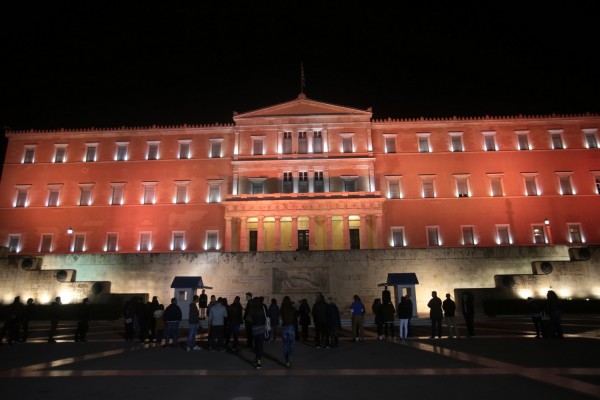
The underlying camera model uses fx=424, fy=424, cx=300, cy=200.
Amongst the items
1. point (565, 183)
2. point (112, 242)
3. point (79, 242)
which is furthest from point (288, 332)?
point (565, 183)

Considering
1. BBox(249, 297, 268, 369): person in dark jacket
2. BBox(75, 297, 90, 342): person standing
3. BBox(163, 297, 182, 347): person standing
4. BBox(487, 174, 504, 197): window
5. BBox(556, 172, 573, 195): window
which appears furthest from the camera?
BBox(487, 174, 504, 197): window

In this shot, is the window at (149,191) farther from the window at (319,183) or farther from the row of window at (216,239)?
the window at (319,183)

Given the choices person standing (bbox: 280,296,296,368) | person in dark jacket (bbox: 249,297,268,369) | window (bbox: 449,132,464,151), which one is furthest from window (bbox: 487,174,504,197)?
person in dark jacket (bbox: 249,297,268,369)

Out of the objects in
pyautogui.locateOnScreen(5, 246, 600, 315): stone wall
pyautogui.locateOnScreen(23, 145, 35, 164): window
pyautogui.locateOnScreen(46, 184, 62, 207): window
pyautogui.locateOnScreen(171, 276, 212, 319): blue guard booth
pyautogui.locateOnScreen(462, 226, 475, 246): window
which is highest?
pyautogui.locateOnScreen(23, 145, 35, 164): window

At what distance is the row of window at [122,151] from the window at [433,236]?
2236cm

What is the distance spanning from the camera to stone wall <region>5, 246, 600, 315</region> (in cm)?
3052

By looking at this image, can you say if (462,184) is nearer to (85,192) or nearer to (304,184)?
(304,184)

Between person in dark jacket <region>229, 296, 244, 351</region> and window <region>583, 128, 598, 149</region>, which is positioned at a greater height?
window <region>583, 128, 598, 149</region>

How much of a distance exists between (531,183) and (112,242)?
41553mm

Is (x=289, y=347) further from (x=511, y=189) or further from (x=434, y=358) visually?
(x=511, y=189)

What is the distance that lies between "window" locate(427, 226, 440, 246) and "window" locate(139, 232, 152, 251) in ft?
88.4

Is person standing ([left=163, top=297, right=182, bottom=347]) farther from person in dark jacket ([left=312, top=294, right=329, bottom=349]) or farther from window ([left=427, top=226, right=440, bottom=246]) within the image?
window ([left=427, top=226, right=440, bottom=246])

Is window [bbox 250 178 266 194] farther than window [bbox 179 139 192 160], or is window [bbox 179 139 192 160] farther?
window [bbox 179 139 192 160]

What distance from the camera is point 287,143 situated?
43250 mm
